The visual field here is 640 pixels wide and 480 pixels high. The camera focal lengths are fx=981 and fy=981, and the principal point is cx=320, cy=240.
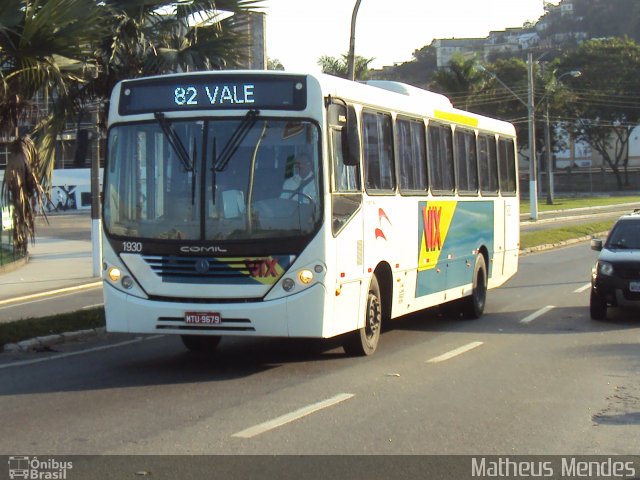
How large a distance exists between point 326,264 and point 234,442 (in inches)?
121

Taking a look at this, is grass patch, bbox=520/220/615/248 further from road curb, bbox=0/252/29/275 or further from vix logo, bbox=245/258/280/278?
vix logo, bbox=245/258/280/278

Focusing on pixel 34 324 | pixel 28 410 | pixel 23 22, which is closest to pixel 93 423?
pixel 28 410

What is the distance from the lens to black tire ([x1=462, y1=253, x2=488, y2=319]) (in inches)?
617

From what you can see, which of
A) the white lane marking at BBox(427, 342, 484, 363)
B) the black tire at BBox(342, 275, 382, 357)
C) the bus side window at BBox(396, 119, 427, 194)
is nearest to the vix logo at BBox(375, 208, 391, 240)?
the black tire at BBox(342, 275, 382, 357)

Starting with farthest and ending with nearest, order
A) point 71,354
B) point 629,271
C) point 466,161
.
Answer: point 466,161, point 629,271, point 71,354

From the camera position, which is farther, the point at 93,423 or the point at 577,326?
the point at 577,326

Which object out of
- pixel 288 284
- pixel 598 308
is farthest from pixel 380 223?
pixel 598 308

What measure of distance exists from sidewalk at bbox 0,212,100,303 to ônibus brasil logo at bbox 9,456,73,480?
11.8m

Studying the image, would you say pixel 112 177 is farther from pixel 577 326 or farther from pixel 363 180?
pixel 577 326

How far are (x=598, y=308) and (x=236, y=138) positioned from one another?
7445 mm

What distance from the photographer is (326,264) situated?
10.0m

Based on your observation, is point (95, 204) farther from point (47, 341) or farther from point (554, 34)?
point (554, 34)

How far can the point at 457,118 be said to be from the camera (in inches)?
588

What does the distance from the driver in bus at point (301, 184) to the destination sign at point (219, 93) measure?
2.03 feet
